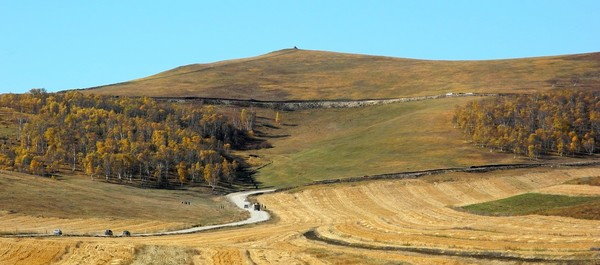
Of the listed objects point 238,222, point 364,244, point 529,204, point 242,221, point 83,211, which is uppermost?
point 364,244

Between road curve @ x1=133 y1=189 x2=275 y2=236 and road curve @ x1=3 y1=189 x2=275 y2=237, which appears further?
road curve @ x1=133 y1=189 x2=275 y2=236

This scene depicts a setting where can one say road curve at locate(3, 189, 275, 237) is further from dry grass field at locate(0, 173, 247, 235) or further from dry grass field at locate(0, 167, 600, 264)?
dry grass field at locate(0, 167, 600, 264)

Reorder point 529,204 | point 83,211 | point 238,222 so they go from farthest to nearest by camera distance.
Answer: point 238,222 < point 83,211 < point 529,204

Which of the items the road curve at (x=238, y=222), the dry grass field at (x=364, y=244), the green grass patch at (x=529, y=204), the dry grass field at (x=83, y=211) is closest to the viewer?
the dry grass field at (x=364, y=244)

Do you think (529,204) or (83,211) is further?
(83,211)

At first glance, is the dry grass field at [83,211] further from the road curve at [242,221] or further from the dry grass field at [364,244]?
the dry grass field at [364,244]

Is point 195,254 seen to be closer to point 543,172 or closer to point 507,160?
point 543,172

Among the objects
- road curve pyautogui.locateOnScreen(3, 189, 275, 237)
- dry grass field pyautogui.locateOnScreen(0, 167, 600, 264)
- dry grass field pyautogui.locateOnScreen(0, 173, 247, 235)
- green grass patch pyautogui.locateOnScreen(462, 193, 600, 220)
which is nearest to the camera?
dry grass field pyautogui.locateOnScreen(0, 167, 600, 264)

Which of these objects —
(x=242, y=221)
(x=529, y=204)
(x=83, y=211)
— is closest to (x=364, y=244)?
(x=529, y=204)

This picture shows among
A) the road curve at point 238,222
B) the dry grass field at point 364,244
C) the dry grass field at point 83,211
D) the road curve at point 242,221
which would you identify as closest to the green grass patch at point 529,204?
the dry grass field at point 364,244

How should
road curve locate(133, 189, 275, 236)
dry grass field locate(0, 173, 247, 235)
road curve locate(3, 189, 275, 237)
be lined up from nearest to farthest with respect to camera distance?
road curve locate(3, 189, 275, 237)
road curve locate(133, 189, 275, 236)
dry grass field locate(0, 173, 247, 235)

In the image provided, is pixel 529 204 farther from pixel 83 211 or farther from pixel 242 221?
pixel 83 211

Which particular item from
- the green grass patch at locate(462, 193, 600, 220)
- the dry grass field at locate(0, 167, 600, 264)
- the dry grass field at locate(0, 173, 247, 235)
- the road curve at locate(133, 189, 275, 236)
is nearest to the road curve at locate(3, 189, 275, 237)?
the road curve at locate(133, 189, 275, 236)

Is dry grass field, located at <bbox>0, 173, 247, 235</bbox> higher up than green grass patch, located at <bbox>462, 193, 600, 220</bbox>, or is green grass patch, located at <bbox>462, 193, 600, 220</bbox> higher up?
green grass patch, located at <bbox>462, 193, 600, 220</bbox>
